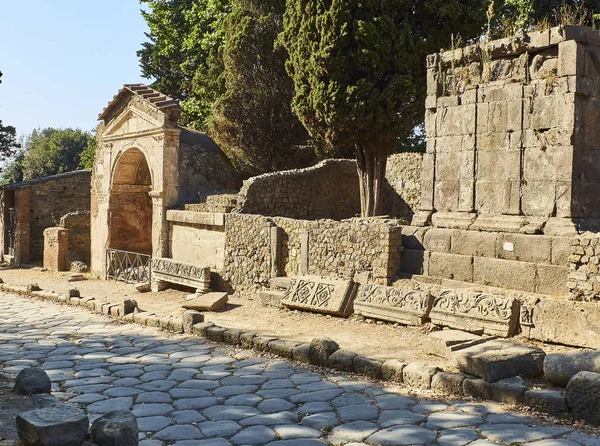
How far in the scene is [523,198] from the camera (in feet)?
31.5

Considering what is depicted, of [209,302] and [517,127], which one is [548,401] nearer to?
[517,127]

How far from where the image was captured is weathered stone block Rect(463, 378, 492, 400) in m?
5.92

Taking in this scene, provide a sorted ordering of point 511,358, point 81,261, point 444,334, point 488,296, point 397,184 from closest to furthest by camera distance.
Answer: point 511,358, point 444,334, point 488,296, point 397,184, point 81,261

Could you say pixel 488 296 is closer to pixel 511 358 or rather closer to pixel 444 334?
pixel 444 334

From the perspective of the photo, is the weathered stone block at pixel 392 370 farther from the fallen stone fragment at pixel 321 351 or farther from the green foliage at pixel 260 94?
the green foliage at pixel 260 94

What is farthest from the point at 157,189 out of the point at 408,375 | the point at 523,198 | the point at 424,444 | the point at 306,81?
the point at 424,444

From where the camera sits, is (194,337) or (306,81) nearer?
(194,337)

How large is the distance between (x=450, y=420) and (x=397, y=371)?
135cm

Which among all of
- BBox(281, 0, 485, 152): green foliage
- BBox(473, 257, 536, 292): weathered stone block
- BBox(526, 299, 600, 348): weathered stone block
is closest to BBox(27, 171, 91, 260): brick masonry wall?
BBox(281, 0, 485, 152): green foliage

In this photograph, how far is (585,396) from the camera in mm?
5188

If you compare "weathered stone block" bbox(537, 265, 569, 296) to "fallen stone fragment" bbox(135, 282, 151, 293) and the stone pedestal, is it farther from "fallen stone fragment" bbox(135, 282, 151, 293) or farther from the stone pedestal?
the stone pedestal

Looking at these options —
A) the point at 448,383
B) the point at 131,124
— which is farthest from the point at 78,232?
the point at 448,383

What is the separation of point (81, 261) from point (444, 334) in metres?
17.1

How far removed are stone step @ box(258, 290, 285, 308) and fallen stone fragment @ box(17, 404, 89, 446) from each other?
7.63 metres
